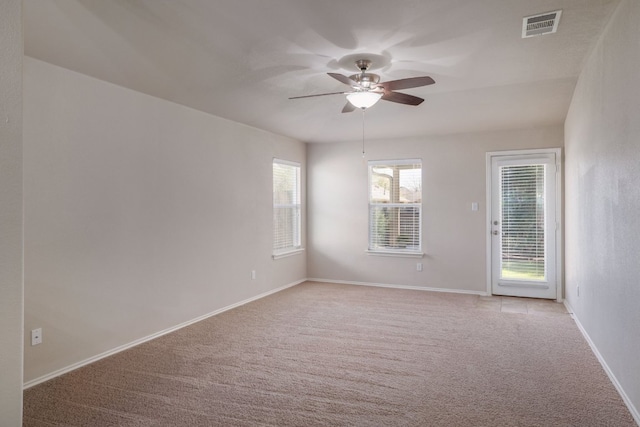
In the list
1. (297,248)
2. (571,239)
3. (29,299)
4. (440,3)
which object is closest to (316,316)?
(297,248)

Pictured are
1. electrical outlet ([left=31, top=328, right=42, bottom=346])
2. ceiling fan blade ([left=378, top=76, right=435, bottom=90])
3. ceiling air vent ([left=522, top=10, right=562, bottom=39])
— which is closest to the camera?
ceiling air vent ([left=522, top=10, right=562, bottom=39])

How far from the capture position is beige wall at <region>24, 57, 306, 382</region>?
10.1ft

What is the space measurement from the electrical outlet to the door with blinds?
17.7ft

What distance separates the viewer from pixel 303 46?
3145 mm

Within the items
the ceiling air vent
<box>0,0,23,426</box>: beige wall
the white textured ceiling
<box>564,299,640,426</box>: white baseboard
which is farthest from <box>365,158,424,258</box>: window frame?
<box>0,0,23,426</box>: beige wall

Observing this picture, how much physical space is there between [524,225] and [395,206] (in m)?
1.87

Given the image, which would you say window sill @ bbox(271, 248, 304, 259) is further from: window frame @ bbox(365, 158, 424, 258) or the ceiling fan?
the ceiling fan

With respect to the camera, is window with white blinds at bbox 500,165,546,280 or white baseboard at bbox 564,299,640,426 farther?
window with white blinds at bbox 500,165,546,280

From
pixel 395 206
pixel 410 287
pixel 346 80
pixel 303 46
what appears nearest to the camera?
pixel 303 46

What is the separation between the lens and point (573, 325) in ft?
14.6

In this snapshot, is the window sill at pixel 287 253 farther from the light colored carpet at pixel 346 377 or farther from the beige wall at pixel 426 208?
the light colored carpet at pixel 346 377

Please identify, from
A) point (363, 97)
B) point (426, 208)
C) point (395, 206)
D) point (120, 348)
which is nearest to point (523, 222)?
point (426, 208)

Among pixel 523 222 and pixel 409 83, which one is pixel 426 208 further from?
pixel 409 83

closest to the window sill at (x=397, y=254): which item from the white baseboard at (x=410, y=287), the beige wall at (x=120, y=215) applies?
the white baseboard at (x=410, y=287)
